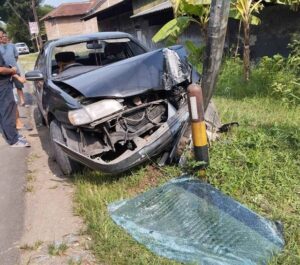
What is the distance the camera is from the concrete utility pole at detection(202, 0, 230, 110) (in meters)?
4.13

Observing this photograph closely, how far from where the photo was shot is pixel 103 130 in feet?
15.3

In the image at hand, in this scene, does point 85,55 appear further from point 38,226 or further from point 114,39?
point 38,226

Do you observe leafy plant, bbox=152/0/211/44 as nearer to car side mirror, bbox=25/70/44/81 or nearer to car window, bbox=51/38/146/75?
car window, bbox=51/38/146/75

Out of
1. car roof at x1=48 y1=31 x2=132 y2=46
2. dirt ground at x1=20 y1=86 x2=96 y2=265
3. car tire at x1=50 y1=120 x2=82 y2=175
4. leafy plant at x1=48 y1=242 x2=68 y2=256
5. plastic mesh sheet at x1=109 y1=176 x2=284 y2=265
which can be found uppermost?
car roof at x1=48 y1=31 x2=132 y2=46

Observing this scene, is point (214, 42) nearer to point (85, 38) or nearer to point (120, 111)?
point (120, 111)

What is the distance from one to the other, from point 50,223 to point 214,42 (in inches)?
103

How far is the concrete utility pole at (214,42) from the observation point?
413 centimetres

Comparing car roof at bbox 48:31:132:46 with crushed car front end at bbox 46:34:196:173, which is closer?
crushed car front end at bbox 46:34:196:173

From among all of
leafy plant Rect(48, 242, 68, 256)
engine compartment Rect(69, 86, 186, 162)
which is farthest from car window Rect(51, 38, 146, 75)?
leafy plant Rect(48, 242, 68, 256)

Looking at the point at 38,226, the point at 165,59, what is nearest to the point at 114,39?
the point at 165,59

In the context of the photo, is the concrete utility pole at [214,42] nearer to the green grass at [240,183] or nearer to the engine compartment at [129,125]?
the engine compartment at [129,125]

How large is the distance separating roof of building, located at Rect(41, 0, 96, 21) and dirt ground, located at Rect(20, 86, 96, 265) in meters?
47.8

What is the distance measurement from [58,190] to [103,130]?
3.61 feet

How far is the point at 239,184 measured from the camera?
169 inches
